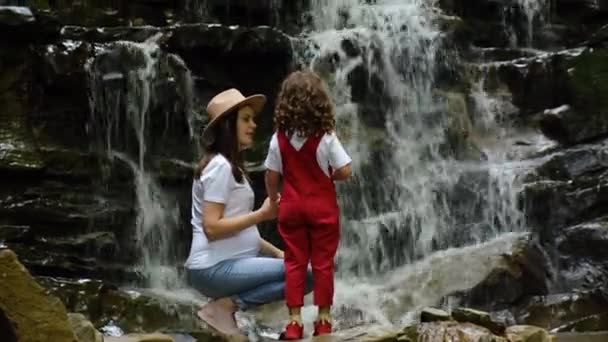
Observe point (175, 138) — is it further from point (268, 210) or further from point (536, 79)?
point (268, 210)

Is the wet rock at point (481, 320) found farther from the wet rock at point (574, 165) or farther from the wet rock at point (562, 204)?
the wet rock at point (574, 165)

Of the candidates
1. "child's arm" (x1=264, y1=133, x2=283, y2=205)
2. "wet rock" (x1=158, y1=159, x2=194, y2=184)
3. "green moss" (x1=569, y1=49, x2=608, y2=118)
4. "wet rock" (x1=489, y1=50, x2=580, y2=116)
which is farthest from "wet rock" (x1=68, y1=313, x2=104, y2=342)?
"wet rock" (x1=489, y1=50, x2=580, y2=116)

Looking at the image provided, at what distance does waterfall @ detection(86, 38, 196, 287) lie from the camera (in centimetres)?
979

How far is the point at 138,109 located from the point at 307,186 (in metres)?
5.68

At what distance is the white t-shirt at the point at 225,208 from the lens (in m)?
4.59

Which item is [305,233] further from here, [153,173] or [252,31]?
[252,31]

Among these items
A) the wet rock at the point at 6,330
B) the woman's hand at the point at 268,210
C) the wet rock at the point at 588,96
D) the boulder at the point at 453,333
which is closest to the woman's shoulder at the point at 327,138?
the woman's hand at the point at 268,210

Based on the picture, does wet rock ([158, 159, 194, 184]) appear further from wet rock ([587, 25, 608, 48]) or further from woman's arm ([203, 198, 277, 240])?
wet rock ([587, 25, 608, 48])

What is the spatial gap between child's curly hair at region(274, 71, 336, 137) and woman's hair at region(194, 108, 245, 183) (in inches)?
10.0

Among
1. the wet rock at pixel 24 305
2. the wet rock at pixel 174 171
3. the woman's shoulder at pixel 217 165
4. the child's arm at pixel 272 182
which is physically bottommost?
the wet rock at pixel 174 171

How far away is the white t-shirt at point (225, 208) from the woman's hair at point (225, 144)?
53 mm

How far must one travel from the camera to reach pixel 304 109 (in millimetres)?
4609

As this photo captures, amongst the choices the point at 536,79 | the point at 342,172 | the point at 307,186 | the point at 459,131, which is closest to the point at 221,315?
the point at 307,186

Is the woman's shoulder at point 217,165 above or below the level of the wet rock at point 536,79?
above
